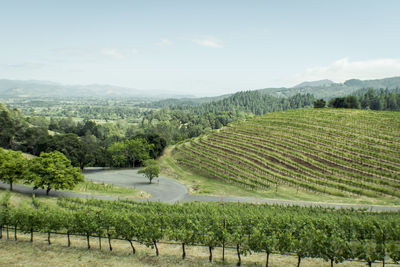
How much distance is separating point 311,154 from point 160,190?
118ft

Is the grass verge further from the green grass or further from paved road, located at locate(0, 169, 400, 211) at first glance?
the green grass

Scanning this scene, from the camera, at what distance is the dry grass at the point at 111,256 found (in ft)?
65.8

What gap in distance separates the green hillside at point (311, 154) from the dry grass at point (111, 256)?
27.4 m

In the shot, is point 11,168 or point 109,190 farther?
point 109,190

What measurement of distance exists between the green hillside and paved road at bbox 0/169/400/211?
594 centimetres

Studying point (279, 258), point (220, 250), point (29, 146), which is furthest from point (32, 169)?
point (29, 146)

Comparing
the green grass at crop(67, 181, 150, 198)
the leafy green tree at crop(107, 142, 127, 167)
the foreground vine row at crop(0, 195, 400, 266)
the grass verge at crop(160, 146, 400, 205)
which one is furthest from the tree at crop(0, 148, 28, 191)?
the leafy green tree at crop(107, 142, 127, 167)

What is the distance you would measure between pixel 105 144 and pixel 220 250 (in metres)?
91.0

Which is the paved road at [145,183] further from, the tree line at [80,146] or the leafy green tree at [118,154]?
the tree line at [80,146]

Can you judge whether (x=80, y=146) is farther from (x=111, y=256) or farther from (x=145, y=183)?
(x=111, y=256)

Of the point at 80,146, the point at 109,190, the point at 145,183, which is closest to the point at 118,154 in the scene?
the point at 80,146

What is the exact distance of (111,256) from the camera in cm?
2156

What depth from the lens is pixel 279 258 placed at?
21.3 metres

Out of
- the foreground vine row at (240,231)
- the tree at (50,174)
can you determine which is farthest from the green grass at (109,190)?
the foreground vine row at (240,231)
